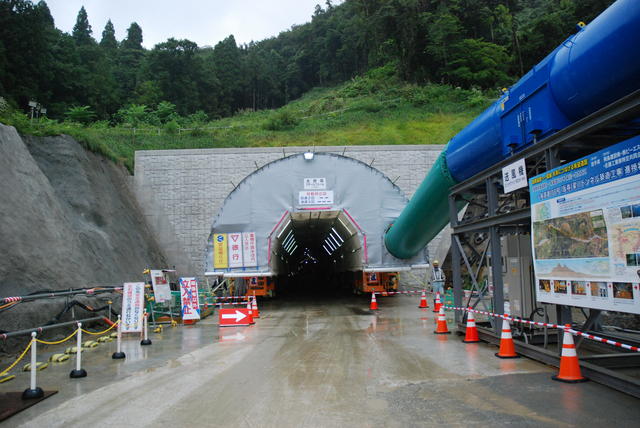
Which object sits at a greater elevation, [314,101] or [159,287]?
[314,101]

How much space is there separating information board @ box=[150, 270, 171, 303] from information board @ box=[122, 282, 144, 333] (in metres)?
2.66

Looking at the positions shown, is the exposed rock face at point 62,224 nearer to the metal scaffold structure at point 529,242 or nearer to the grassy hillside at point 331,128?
the grassy hillside at point 331,128

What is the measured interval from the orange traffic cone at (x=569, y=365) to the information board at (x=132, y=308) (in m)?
10.6

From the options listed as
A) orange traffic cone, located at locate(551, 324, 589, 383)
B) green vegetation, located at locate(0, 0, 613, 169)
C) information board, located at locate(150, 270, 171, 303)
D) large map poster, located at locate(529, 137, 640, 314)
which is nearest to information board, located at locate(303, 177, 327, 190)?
information board, located at locate(150, 270, 171, 303)

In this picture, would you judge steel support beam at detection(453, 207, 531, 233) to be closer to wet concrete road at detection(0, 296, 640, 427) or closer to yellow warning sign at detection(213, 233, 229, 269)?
wet concrete road at detection(0, 296, 640, 427)

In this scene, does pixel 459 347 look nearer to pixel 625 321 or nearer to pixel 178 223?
pixel 625 321

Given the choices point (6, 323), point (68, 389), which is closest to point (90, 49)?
point (6, 323)

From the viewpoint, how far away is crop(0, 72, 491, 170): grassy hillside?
32.8 m

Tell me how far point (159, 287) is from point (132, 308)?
301cm

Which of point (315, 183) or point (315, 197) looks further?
point (315, 183)

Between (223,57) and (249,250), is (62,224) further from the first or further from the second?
(223,57)

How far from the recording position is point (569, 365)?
6.96m

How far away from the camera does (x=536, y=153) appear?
8.06m

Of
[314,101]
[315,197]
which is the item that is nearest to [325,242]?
[315,197]
